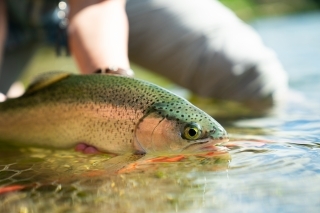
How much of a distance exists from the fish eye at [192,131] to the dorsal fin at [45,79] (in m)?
0.47

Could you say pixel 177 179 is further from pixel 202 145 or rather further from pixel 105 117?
pixel 105 117

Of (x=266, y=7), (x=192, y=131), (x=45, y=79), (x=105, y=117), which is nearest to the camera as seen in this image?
(x=192, y=131)

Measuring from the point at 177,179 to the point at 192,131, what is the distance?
0.59 ft

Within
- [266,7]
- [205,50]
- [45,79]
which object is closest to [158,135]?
[45,79]

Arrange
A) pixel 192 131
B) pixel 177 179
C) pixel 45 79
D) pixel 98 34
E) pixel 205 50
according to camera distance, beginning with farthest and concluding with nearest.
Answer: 1. pixel 205 50
2. pixel 98 34
3. pixel 45 79
4. pixel 192 131
5. pixel 177 179

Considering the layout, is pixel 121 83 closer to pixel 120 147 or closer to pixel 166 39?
pixel 120 147

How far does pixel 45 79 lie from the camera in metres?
1.68

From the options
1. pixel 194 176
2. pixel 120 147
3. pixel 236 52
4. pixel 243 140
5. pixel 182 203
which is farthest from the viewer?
pixel 236 52

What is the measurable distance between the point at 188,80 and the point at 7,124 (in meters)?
1.22

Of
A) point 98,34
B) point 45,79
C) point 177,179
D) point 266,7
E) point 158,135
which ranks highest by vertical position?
point 266,7

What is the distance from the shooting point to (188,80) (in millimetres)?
2729

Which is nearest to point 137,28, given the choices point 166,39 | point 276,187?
point 166,39

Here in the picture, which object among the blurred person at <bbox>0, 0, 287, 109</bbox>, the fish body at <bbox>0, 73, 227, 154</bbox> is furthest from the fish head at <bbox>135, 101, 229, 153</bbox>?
the blurred person at <bbox>0, 0, 287, 109</bbox>

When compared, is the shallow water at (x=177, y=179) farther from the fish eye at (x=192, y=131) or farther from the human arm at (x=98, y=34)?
the human arm at (x=98, y=34)
